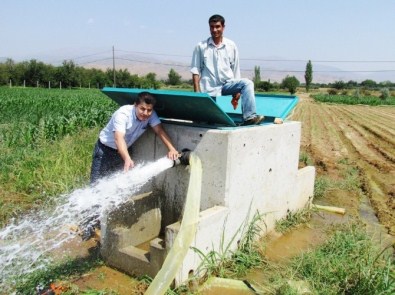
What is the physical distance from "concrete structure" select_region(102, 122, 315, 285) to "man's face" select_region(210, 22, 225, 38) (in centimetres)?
125

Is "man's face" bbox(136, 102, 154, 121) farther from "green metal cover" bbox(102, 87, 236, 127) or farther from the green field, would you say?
the green field

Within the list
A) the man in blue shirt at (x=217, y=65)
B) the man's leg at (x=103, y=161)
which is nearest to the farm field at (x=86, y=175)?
the man's leg at (x=103, y=161)

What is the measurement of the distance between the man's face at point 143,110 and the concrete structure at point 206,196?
0.39 m

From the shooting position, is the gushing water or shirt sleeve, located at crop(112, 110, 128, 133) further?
shirt sleeve, located at crop(112, 110, 128, 133)

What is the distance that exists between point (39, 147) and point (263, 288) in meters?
5.60

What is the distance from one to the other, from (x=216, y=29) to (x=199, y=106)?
3.99 ft

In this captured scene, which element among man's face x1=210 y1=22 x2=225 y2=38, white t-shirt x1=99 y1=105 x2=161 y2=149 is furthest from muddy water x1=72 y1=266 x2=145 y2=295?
man's face x1=210 y1=22 x2=225 y2=38

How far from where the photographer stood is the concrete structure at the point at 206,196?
3.70 m

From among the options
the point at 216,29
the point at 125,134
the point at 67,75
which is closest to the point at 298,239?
the point at 125,134

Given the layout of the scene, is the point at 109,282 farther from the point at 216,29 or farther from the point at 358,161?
the point at 358,161

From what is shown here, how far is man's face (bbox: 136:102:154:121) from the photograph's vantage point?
4.09 meters

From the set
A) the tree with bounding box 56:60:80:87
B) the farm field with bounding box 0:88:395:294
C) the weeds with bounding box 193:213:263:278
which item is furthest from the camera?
the tree with bounding box 56:60:80:87

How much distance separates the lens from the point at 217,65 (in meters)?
4.84

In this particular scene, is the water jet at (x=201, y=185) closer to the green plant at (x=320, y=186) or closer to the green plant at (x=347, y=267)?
the green plant at (x=347, y=267)
